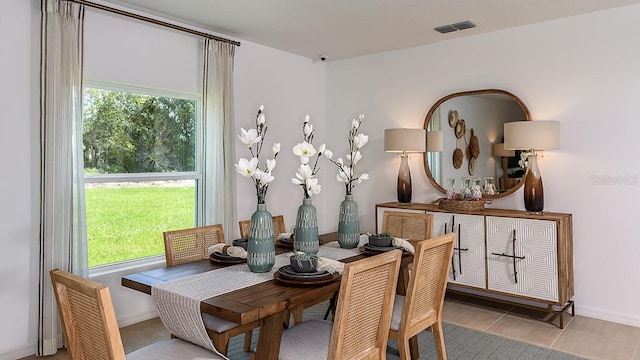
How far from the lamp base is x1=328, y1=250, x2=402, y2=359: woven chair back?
2510 mm

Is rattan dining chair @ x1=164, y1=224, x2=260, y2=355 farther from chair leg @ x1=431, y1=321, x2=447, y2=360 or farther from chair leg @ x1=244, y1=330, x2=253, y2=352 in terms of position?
chair leg @ x1=431, y1=321, x2=447, y2=360

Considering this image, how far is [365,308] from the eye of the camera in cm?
195

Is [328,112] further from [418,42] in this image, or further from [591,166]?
[591,166]

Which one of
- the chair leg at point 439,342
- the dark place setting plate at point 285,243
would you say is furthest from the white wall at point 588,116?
the dark place setting plate at point 285,243

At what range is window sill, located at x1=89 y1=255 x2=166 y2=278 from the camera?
346 centimetres

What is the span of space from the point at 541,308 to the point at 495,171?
1.24m

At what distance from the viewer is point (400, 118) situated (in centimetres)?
480

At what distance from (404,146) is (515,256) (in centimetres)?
142

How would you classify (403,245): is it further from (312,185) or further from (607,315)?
(607,315)

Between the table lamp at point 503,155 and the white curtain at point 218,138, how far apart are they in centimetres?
242

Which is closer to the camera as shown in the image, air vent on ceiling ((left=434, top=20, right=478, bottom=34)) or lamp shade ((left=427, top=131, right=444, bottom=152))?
air vent on ceiling ((left=434, top=20, right=478, bottom=34))

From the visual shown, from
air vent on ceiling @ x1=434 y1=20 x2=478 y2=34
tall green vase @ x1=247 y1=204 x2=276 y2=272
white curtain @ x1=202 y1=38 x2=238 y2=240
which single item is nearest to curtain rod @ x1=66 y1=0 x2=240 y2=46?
white curtain @ x1=202 y1=38 x2=238 y2=240

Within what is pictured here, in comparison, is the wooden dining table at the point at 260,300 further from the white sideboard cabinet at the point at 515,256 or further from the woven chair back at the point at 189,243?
the white sideboard cabinet at the point at 515,256

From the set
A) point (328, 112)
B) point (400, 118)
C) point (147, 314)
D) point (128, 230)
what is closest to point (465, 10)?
point (400, 118)
